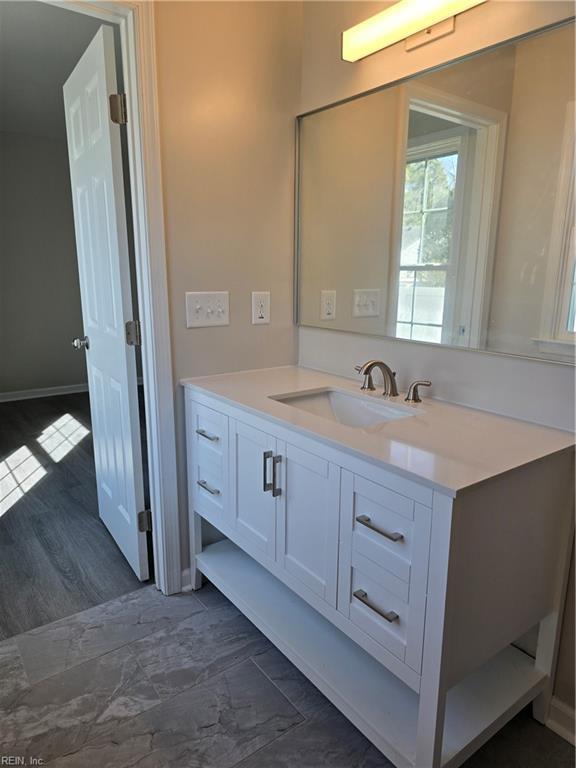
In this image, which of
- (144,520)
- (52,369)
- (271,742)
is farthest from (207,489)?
(52,369)

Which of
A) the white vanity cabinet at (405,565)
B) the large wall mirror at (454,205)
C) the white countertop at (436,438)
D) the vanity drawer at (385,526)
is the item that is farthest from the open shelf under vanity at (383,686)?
the large wall mirror at (454,205)

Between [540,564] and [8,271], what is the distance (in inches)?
197

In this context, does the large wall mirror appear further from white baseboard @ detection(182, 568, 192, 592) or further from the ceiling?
the ceiling

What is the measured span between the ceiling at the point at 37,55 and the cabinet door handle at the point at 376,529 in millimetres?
2797

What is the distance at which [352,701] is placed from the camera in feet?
4.50

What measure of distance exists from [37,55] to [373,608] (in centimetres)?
356

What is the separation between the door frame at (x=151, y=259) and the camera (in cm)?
163

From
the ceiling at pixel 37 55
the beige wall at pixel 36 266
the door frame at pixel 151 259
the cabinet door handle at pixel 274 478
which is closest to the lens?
the cabinet door handle at pixel 274 478

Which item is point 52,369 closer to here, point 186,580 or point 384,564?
point 186,580

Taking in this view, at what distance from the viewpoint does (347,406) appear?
184cm

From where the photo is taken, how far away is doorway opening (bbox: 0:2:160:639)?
207 centimetres

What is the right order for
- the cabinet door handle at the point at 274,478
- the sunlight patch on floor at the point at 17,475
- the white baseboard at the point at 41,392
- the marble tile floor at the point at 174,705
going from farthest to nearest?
the white baseboard at the point at 41,392 → the sunlight patch on floor at the point at 17,475 → the cabinet door handle at the point at 274,478 → the marble tile floor at the point at 174,705

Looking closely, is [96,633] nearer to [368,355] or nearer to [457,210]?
[368,355]

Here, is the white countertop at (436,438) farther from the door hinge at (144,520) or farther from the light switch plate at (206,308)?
the door hinge at (144,520)
